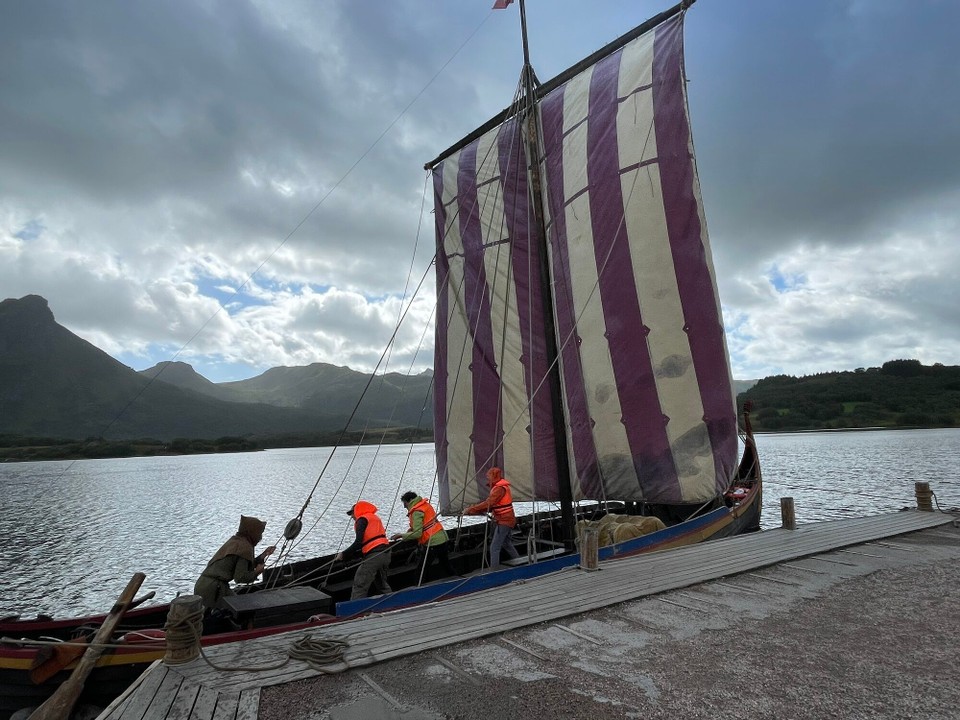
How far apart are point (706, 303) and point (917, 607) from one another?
8.65 meters

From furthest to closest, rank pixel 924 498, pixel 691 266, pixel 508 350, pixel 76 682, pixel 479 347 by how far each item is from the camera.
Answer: pixel 479 347 < pixel 508 350 < pixel 691 266 < pixel 924 498 < pixel 76 682

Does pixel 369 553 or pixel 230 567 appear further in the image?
pixel 369 553

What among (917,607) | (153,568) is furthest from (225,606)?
(153,568)

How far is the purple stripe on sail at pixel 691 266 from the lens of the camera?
1349cm

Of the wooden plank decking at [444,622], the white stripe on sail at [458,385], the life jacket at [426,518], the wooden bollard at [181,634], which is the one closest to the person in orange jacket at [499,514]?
the life jacket at [426,518]

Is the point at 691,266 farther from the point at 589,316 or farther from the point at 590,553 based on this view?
the point at 590,553

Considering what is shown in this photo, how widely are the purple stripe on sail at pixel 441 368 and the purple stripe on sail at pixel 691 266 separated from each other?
736 centimetres

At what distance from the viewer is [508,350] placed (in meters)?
16.0

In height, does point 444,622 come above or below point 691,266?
below

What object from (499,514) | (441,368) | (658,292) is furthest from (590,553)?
(441,368)

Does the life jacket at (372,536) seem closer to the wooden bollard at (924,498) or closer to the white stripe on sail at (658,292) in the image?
the white stripe on sail at (658,292)

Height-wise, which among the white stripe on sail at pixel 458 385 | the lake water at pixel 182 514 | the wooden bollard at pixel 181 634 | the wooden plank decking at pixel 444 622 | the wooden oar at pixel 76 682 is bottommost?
the lake water at pixel 182 514

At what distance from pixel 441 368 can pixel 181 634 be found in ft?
43.5

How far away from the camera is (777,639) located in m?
5.29
